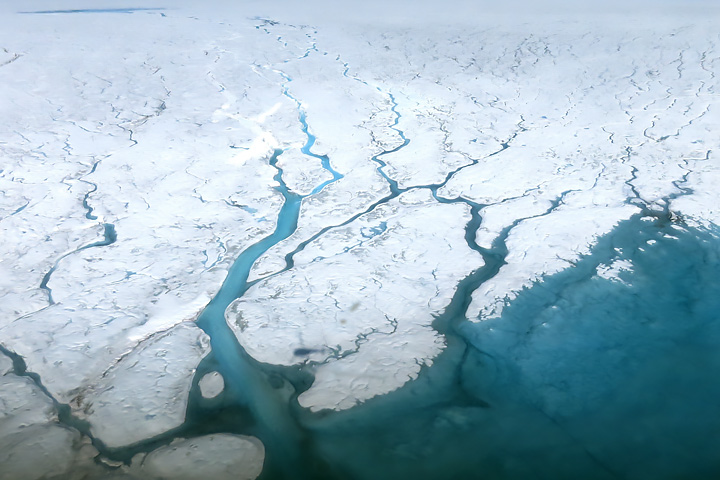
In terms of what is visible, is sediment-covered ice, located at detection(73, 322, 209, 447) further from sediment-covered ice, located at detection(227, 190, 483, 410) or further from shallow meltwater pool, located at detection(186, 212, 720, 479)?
sediment-covered ice, located at detection(227, 190, 483, 410)

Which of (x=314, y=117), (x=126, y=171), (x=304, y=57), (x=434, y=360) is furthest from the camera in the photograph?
(x=304, y=57)

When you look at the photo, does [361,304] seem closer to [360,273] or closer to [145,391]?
[360,273]

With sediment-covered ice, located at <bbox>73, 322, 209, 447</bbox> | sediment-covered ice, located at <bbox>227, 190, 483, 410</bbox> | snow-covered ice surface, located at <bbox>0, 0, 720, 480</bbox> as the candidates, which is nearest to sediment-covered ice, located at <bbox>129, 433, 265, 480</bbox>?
snow-covered ice surface, located at <bbox>0, 0, 720, 480</bbox>

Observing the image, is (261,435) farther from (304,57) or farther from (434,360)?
(304,57)

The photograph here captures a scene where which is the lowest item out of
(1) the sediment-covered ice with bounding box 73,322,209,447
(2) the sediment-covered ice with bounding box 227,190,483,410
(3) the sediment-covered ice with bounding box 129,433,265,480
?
(3) the sediment-covered ice with bounding box 129,433,265,480

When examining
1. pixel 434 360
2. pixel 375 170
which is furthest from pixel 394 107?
pixel 434 360

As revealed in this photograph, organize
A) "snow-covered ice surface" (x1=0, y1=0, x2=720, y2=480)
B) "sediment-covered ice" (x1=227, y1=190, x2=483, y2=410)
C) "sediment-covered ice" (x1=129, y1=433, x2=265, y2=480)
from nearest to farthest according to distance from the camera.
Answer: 1. "sediment-covered ice" (x1=129, y1=433, x2=265, y2=480)
2. "snow-covered ice surface" (x1=0, y1=0, x2=720, y2=480)
3. "sediment-covered ice" (x1=227, y1=190, x2=483, y2=410)

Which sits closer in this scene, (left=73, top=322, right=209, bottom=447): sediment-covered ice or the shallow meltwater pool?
the shallow meltwater pool
